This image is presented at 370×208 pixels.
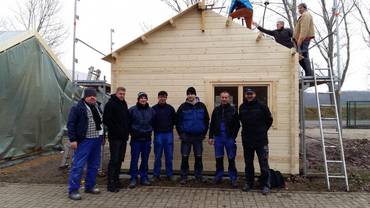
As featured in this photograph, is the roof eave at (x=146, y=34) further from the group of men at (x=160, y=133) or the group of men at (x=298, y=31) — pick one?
the group of men at (x=160, y=133)

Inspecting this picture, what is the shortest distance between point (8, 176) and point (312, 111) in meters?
25.6

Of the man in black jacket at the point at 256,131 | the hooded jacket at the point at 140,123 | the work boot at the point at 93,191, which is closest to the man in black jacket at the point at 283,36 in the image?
the man in black jacket at the point at 256,131

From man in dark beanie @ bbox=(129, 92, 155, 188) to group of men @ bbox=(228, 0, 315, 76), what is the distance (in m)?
2.84

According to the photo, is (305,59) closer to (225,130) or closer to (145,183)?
(225,130)

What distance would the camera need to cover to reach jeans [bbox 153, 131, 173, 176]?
310 inches

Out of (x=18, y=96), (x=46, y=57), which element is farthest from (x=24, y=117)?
(x=46, y=57)

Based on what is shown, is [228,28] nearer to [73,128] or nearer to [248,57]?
[248,57]

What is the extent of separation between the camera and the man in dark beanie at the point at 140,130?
24.7 ft

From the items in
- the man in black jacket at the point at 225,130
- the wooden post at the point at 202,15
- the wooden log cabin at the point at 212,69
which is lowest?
the man in black jacket at the point at 225,130

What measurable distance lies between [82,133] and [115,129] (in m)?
0.69

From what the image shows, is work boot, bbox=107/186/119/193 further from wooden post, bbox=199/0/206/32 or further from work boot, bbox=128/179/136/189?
wooden post, bbox=199/0/206/32

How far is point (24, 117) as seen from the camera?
10.9 metres

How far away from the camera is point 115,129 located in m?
7.16

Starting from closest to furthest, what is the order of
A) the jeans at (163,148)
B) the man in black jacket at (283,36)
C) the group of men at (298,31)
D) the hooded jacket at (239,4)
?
the jeans at (163,148), the group of men at (298,31), the hooded jacket at (239,4), the man in black jacket at (283,36)
